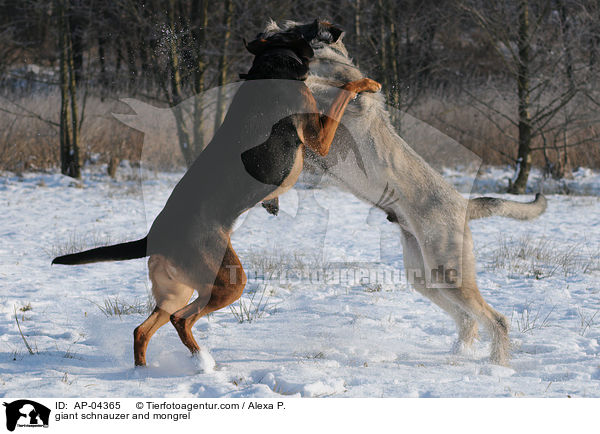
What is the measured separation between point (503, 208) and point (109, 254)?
114 inches

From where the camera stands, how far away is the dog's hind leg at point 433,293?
4047 mm

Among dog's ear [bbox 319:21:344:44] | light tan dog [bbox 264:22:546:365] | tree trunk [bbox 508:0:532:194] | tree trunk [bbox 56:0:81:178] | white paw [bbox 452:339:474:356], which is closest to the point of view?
dog's ear [bbox 319:21:344:44]

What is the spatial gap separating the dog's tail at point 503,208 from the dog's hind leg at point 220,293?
2.00 meters

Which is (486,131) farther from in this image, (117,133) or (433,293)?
(433,293)

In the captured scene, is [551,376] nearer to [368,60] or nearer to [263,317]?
[263,317]

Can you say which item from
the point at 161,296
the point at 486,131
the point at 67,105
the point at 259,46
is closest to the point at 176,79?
the point at 259,46

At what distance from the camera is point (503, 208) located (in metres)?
4.19

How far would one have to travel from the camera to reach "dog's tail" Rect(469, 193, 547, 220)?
413cm

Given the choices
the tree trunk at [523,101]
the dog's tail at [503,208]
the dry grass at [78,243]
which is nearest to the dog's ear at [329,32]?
the dog's tail at [503,208]

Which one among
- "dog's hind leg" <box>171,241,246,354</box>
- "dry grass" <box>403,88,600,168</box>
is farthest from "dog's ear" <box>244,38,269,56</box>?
"dry grass" <box>403,88,600,168</box>

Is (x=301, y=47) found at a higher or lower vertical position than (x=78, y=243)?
higher

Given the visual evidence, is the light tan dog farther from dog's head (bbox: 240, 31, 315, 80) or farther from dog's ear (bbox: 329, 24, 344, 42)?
dog's head (bbox: 240, 31, 315, 80)
